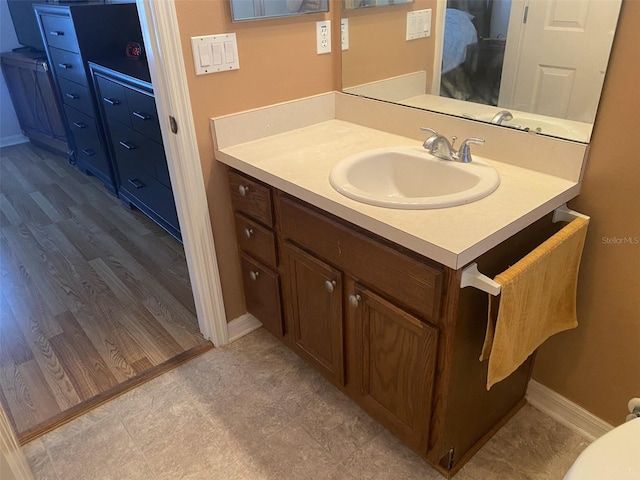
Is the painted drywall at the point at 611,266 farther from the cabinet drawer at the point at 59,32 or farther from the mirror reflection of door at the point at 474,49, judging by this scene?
the cabinet drawer at the point at 59,32

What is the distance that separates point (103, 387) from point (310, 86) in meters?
1.37

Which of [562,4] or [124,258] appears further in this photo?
[124,258]

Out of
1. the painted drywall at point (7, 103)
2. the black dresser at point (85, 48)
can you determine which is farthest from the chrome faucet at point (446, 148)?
the painted drywall at point (7, 103)

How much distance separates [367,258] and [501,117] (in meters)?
0.60

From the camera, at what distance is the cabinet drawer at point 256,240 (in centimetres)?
168

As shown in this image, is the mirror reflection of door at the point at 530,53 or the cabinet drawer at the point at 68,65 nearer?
the mirror reflection of door at the point at 530,53

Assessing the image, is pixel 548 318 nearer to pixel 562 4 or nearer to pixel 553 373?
pixel 553 373

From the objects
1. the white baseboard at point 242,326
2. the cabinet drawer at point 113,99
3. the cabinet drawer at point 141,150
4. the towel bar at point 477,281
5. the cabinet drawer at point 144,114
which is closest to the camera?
the towel bar at point 477,281

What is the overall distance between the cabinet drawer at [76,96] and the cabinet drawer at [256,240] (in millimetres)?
1905

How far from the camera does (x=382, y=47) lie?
5.88ft

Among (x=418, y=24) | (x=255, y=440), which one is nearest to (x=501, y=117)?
(x=418, y=24)

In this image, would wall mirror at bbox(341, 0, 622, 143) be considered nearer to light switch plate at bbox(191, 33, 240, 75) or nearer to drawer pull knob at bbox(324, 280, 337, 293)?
light switch plate at bbox(191, 33, 240, 75)

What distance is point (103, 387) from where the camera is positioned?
72.4 inches

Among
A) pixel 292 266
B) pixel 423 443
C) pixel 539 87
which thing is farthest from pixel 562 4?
pixel 423 443
